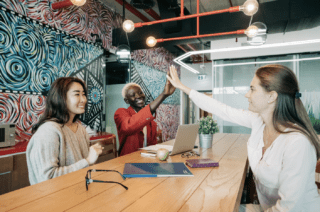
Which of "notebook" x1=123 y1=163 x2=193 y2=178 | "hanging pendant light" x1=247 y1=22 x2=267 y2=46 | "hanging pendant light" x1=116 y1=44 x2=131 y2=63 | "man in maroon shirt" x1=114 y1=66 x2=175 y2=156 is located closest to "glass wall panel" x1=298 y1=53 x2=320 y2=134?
"hanging pendant light" x1=247 y1=22 x2=267 y2=46

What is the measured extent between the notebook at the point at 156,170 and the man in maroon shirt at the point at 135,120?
818mm

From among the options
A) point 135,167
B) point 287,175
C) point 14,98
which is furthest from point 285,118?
point 14,98

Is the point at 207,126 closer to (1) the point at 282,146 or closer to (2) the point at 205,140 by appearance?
(2) the point at 205,140

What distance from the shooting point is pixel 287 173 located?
1.11 metres

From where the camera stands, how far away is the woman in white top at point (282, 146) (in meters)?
1.09

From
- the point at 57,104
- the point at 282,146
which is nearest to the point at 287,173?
the point at 282,146

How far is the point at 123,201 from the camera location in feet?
2.96

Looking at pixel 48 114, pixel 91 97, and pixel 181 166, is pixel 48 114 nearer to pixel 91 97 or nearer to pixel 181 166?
pixel 181 166

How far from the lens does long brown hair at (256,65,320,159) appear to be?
130 centimetres

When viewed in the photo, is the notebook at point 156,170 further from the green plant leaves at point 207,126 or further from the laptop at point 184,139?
the green plant leaves at point 207,126

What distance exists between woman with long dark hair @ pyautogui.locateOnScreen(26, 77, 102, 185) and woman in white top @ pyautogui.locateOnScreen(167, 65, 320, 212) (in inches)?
45.9

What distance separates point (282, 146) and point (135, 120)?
1.38 metres

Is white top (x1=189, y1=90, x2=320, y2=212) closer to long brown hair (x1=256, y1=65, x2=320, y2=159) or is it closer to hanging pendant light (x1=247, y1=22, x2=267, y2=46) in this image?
long brown hair (x1=256, y1=65, x2=320, y2=159)

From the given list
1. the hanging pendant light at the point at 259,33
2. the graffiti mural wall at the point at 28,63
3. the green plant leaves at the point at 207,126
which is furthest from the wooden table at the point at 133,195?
the graffiti mural wall at the point at 28,63
